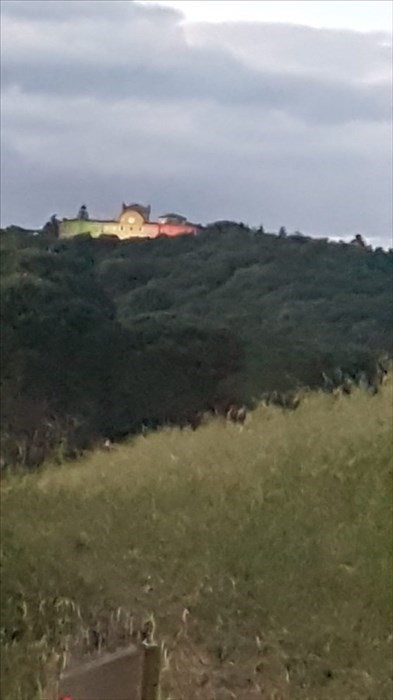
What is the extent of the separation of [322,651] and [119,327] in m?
0.91

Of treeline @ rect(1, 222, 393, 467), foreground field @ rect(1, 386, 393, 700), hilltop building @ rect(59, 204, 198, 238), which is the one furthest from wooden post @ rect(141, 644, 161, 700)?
hilltop building @ rect(59, 204, 198, 238)

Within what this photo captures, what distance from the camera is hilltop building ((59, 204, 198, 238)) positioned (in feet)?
11.4

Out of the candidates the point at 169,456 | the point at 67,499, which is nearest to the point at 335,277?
the point at 169,456

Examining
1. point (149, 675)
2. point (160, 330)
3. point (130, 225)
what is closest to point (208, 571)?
point (160, 330)

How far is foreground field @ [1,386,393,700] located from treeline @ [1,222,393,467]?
12cm

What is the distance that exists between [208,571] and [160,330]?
2.07ft

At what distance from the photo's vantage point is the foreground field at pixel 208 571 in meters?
2.59

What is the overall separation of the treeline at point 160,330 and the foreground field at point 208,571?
0.12 meters

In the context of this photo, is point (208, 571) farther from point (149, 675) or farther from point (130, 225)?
point (130, 225)

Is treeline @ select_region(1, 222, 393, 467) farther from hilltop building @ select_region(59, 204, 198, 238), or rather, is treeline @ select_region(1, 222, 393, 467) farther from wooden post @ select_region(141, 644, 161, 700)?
wooden post @ select_region(141, 644, 161, 700)

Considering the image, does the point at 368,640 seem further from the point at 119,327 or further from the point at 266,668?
the point at 119,327

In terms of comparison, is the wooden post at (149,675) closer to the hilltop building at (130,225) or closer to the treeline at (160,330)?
the treeline at (160,330)

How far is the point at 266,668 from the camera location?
8.55 feet

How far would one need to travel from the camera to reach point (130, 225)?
351 cm
